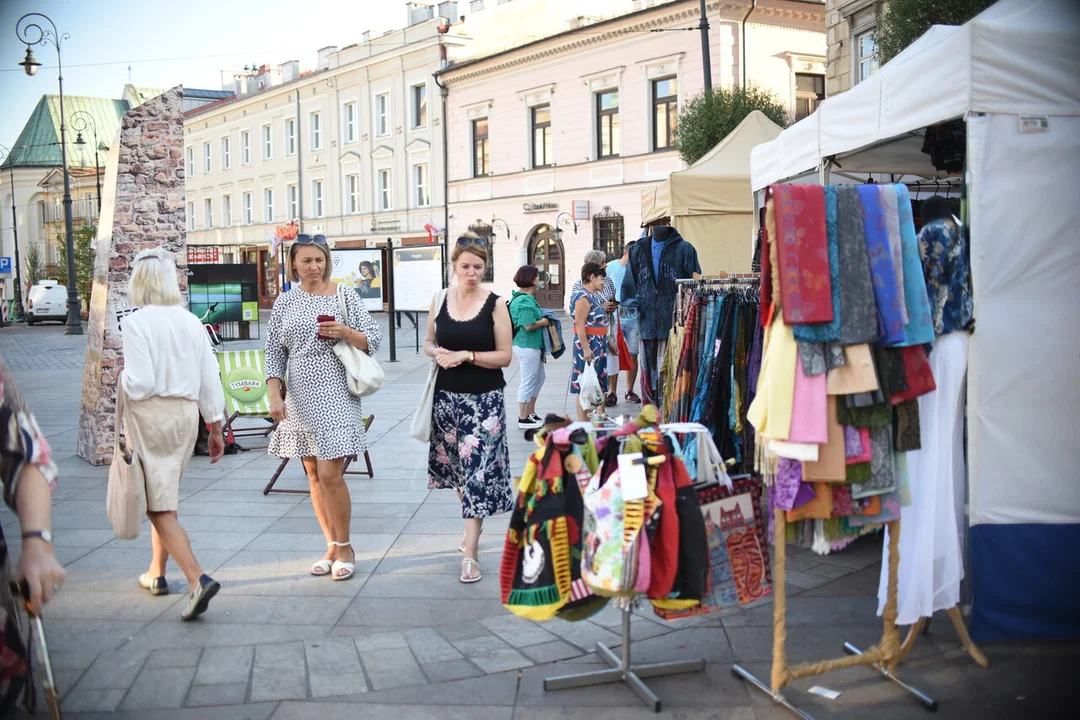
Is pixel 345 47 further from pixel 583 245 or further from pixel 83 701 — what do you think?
pixel 83 701

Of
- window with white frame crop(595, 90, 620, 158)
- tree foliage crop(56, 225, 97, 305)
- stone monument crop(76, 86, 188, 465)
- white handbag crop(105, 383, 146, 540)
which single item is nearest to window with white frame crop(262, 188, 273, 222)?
tree foliage crop(56, 225, 97, 305)

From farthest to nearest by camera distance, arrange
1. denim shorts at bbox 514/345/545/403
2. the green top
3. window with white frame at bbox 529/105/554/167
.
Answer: window with white frame at bbox 529/105/554/167 → denim shorts at bbox 514/345/545/403 → the green top

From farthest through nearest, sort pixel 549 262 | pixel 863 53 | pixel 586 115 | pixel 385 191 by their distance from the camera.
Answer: pixel 385 191 → pixel 549 262 → pixel 586 115 → pixel 863 53

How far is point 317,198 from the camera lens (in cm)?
4500

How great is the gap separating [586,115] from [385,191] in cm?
1229

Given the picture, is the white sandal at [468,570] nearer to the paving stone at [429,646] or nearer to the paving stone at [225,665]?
the paving stone at [429,646]

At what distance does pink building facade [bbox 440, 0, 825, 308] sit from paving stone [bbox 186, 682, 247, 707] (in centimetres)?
2422

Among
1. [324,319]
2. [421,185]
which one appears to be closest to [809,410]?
[324,319]

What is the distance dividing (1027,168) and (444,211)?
34.2 metres

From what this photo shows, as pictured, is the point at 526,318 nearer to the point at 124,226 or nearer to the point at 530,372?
the point at 530,372

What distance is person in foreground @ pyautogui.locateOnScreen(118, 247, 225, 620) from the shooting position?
4.71 meters

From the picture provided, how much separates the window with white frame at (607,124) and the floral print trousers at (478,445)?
88.0ft

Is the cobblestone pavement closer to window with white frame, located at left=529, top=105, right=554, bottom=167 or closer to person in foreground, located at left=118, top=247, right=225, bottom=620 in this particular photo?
person in foreground, located at left=118, top=247, right=225, bottom=620

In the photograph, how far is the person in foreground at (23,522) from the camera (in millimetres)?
2170
